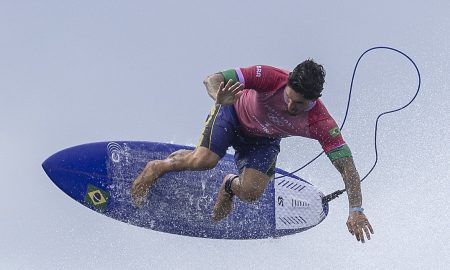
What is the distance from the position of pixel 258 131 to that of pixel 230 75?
3.93 feet

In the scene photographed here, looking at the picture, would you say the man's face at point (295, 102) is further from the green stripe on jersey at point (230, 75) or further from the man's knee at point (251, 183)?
the man's knee at point (251, 183)

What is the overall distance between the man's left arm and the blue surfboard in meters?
2.61

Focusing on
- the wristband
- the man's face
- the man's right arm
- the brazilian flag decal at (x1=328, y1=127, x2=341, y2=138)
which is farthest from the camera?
the brazilian flag decal at (x1=328, y1=127, x2=341, y2=138)

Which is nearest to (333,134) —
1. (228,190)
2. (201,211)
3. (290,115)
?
(290,115)

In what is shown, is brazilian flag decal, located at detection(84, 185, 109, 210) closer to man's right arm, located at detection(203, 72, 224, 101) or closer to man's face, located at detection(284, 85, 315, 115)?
man's right arm, located at detection(203, 72, 224, 101)

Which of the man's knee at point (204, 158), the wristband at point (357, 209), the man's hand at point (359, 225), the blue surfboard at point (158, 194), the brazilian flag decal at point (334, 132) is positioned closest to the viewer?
the man's hand at point (359, 225)

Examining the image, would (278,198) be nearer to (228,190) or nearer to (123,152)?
(228,190)

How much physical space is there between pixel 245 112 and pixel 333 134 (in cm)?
118

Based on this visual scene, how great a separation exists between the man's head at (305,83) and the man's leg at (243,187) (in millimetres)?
1552

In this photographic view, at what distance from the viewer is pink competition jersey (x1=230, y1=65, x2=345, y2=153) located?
8391 mm

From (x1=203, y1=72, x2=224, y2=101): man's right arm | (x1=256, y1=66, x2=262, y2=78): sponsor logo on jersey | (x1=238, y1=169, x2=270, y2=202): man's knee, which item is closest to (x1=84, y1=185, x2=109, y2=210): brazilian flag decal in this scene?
(x1=238, y1=169, x2=270, y2=202): man's knee

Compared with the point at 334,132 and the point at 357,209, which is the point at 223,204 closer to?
the point at 334,132

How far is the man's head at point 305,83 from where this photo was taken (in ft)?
26.1

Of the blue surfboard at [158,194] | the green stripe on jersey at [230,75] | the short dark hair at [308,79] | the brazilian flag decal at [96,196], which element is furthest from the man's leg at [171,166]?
the short dark hair at [308,79]
